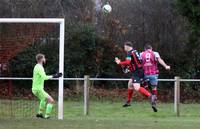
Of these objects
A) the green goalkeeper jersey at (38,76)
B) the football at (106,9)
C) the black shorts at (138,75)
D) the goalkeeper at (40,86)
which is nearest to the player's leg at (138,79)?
the black shorts at (138,75)

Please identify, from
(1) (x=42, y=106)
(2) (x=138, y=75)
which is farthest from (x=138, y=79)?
(1) (x=42, y=106)

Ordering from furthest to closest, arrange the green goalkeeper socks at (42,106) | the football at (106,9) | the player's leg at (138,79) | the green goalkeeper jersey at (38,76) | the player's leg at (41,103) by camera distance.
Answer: the football at (106,9), the player's leg at (138,79), the green goalkeeper socks at (42,106), the player's leg at (41,103), the green goalkeeper jersey at (38,76)

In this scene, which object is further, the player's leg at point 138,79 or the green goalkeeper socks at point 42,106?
the player's leg at point 138,79

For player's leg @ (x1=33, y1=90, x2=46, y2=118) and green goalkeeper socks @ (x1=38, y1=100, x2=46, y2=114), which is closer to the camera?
player's leg @ (x1=33, y1=90, x2=46, y2=118)

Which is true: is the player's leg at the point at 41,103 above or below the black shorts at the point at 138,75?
below

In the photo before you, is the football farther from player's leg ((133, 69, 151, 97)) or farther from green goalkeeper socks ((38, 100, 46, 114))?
green goalkeeper socks ((38, 100, 46, 114))

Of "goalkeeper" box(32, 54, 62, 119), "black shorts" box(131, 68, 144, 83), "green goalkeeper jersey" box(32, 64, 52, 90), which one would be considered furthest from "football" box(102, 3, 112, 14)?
"green goalkeeper jersey" box(32, 64, 52, 90)

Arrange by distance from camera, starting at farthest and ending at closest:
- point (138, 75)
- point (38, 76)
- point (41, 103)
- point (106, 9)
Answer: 1. point (106, 9)
2. point (138, 75)
3. point (41, 103)
4. point (38, 76)

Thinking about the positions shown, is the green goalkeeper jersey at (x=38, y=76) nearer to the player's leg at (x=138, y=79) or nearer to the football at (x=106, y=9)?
the player's leg at (x=138, y=79)

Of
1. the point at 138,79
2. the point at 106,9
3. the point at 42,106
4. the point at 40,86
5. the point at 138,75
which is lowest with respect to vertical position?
the point at 42,106

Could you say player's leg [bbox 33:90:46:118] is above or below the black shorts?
below

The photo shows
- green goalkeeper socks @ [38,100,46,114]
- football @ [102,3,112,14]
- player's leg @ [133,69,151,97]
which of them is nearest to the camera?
green goalkeeper socks @ [38,100,46,114]

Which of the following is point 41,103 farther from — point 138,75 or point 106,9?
point 106,9

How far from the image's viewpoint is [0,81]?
2066 centimetres
